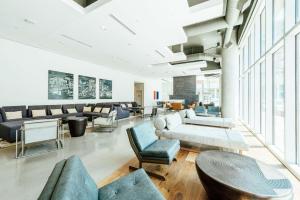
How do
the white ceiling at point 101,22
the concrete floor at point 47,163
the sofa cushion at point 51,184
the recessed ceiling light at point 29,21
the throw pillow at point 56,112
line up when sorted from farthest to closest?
the throw pillow at point 56,112 → the recessed ceiling light at point 29,21 → the white ceiling at point 101,22 → the concrete floor at point 47,163 → the sofa cushion at point 51,184

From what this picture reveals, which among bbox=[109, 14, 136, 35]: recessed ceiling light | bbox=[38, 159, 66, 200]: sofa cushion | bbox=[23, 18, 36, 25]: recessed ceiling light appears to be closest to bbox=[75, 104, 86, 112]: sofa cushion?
bbox=[23, 18, 36, 25]: recessed ceiling light

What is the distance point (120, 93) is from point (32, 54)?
5.34 metres

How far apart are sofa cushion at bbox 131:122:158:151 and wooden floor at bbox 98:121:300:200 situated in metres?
0.48

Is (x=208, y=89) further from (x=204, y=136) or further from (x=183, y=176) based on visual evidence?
(x=183, y=176)

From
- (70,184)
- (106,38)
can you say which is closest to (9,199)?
(70,184)

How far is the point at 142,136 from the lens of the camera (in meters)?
2.62

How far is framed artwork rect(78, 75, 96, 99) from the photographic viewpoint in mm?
7366

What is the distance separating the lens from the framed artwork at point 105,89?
28.2 ft

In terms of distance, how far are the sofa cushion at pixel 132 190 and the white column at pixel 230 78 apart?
20.0 ft

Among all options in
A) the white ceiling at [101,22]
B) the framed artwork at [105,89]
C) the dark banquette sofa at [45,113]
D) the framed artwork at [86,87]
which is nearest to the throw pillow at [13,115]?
the dark banquette sofa at [45,113]

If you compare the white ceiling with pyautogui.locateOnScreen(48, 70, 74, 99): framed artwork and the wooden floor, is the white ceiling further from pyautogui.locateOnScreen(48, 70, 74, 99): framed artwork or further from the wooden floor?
the wooden floor

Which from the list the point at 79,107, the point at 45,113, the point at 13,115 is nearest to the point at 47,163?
the point at 13,115

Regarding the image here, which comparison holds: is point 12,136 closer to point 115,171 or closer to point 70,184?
point 115,171

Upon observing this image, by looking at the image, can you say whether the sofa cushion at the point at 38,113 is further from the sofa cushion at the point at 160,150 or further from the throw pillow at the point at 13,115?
the sofa cushion at the point at 160,150
